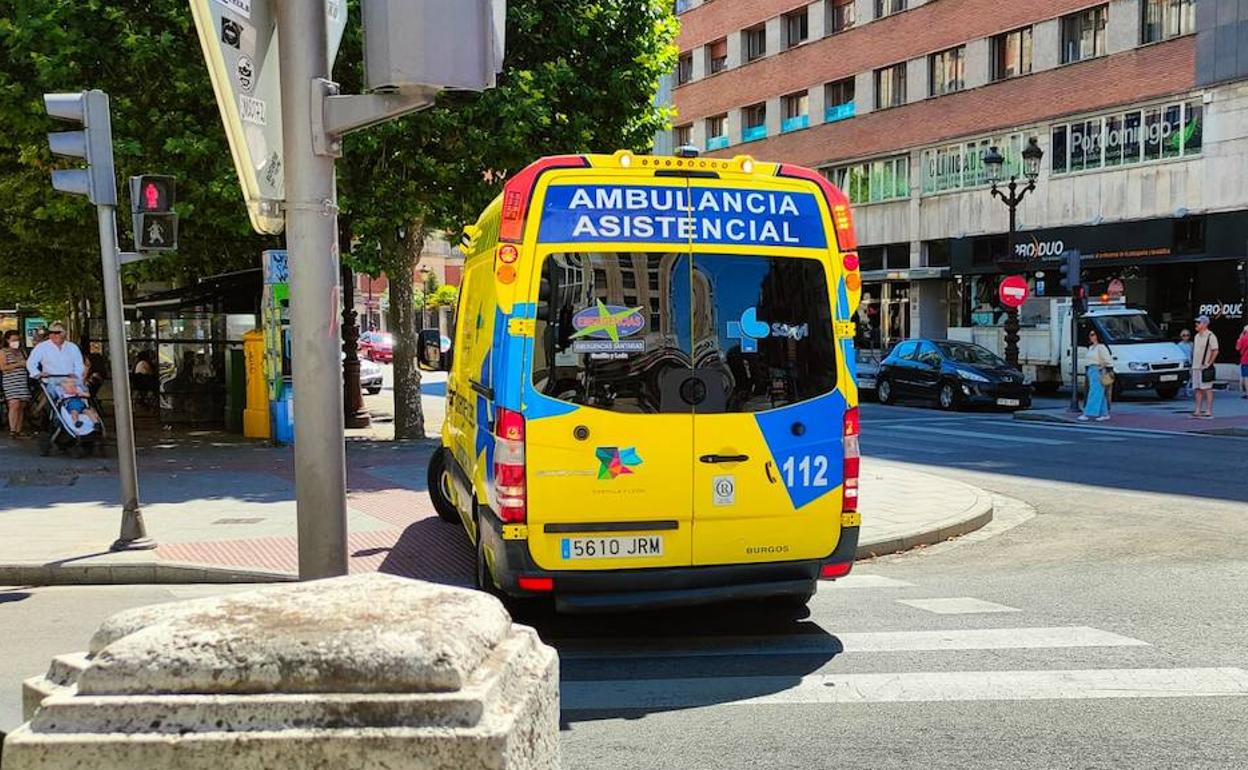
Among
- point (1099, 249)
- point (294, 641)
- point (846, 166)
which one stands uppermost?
point (846, 166)

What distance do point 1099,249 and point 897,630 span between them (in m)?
28.1

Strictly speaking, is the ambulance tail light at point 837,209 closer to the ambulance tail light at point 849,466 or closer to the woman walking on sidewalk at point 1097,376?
the ambulance tail light at point 849,466

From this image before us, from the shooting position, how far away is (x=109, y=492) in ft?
37.3

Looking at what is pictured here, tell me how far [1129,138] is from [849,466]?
28.5 m

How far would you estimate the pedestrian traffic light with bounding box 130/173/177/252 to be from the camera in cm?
894

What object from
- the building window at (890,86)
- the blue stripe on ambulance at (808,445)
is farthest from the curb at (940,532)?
the building window at (890,86)

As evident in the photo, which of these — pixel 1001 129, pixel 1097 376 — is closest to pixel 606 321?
pixel 1097 376

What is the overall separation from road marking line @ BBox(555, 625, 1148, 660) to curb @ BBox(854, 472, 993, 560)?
2451 millimetres

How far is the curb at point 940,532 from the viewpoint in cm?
860

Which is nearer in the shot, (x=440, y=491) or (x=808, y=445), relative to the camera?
(x=808, y=445)

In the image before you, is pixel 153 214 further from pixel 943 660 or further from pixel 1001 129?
pixel 1001 129

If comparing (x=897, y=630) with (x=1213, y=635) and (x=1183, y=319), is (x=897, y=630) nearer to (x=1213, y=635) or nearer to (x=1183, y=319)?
(x=1213, y=635)

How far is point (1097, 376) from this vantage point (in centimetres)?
1903

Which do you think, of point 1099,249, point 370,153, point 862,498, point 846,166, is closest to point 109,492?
point 370,153
